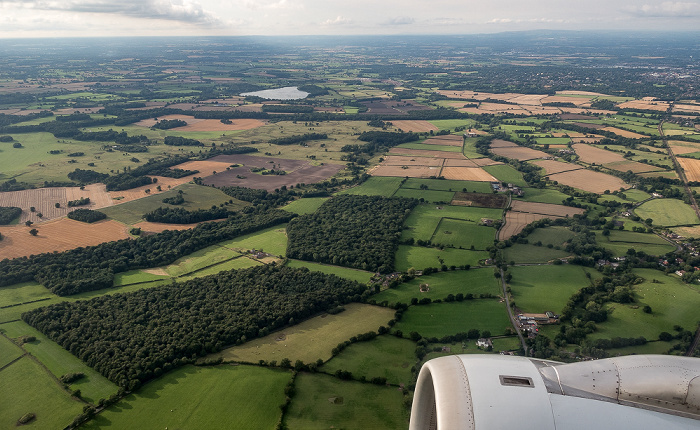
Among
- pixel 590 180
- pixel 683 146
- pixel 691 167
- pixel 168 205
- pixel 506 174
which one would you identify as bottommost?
pixel 168 205

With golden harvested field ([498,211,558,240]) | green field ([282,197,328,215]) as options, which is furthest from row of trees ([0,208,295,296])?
golden harvested field ([498,211,558,240])

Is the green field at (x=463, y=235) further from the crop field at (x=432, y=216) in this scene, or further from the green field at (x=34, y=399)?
the green field at (x=34, y=399)

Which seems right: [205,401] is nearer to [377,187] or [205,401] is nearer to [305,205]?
[305,205]

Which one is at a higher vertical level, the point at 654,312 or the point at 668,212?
the point at 668,212

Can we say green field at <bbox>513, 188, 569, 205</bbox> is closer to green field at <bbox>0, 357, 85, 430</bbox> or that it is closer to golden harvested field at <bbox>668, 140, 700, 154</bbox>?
golden harvested field at <bbox>668, 140, 700, 154</bbox>

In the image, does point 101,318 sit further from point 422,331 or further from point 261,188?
point 261,188

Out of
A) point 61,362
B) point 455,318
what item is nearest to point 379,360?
point 455,318

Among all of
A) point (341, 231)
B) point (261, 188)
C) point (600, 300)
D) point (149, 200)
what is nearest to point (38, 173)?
point (149, 200)
